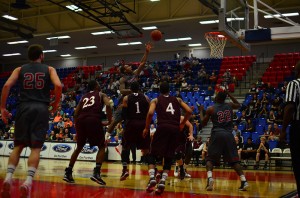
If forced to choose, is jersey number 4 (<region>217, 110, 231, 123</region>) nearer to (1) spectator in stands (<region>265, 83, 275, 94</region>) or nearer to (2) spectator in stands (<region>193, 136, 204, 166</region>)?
(2) spectator in stands (<region>193, 136, 204, 166</region>)

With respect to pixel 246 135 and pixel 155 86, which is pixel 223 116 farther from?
pixel 155 86

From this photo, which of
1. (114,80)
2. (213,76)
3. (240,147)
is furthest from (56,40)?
(240,147)

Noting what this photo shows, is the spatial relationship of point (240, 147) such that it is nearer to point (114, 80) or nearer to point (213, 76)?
point (213, 76)

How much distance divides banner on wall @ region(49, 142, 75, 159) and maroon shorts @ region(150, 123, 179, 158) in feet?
37.8

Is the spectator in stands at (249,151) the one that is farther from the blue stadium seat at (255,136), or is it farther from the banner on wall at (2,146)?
the banner on wall at (2,146)

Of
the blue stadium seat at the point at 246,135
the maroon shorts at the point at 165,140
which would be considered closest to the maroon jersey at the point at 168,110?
the maroon shorts at the point at 165,140

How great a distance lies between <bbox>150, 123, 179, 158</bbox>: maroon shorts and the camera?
6707 millimetres

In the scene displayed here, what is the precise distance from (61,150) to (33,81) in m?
13.2

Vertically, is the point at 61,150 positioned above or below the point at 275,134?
below

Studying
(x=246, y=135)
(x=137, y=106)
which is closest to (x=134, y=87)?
(x=137, y=106)

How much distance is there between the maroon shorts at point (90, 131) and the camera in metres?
7.38

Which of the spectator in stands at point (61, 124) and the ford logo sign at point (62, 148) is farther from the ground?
the spectator in stands at point (61, 124)

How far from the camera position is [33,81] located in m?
5.07

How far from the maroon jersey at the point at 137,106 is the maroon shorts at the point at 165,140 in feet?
3.26
